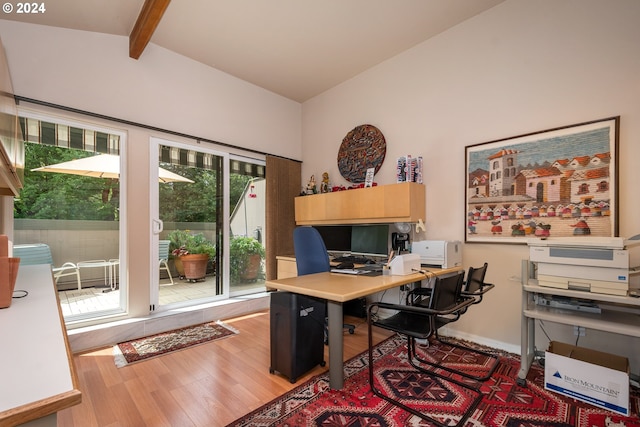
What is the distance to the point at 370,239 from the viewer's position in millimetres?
3424

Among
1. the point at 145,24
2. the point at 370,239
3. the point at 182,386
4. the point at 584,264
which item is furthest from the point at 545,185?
the point at 145,24

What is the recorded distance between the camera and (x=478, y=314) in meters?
2.85

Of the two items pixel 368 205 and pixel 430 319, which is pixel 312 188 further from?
pixel 430 319

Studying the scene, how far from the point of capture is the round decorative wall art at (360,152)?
3654mm

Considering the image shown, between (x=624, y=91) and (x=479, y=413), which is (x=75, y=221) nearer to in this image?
→ (x=479, y=413)

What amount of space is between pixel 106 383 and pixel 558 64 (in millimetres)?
4372

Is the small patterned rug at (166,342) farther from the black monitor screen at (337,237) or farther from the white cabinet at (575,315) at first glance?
the white cabinet at (575,315)

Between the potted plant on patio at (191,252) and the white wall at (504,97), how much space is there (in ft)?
7.88

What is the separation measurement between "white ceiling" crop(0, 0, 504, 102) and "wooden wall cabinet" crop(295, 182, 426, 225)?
1627mm

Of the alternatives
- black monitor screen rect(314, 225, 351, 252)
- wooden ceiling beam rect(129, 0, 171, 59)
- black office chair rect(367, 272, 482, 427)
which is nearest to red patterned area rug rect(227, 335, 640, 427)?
black office chair rect(367, 272, 482, 427)

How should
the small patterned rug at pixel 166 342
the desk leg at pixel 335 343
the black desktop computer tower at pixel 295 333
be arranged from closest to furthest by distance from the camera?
the desk leg at pixel 335 343 < the black desktop computer tower at pixel 295 333 < the small patterned rug at pixel 166 342

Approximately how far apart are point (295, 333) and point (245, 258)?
7.40 feet

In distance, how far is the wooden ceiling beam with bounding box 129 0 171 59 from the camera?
2.37 m

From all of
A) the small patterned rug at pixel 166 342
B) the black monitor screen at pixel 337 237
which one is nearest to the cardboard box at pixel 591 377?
the black monitor screen at pixel 337 237
